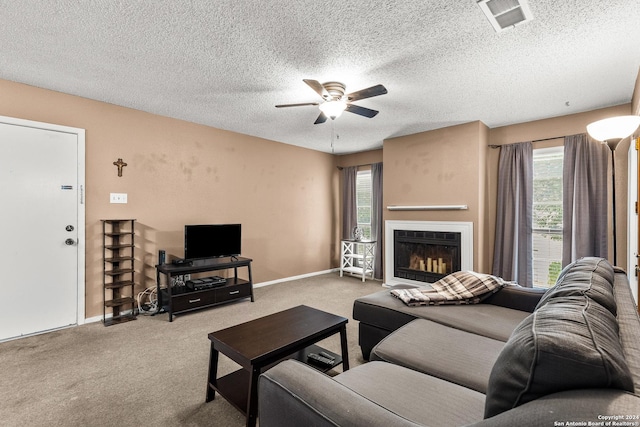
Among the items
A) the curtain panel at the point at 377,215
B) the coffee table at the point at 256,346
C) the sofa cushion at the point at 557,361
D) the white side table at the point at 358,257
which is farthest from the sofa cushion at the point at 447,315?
the curtain panel at the point at 377,215

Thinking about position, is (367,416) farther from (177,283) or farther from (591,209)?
(591,209)

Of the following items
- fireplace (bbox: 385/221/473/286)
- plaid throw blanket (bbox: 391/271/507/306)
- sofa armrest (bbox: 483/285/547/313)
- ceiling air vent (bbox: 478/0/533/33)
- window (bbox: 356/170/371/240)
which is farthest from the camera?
window (bbox: 356/170/371/240)

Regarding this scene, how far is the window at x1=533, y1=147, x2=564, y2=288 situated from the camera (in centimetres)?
399

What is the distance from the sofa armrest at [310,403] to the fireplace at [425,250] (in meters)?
3.74

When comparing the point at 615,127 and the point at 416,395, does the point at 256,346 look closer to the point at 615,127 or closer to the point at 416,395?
the point at 416,395

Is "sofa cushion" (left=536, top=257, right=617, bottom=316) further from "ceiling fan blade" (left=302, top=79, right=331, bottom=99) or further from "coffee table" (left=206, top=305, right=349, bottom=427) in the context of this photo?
"ceiling fan blade" (left=302, top=79, right=331, bottom=99)

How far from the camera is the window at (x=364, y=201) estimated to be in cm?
623

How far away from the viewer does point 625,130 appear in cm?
223

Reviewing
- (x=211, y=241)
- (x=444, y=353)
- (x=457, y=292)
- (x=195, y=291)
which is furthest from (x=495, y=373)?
(x=211, y=241)

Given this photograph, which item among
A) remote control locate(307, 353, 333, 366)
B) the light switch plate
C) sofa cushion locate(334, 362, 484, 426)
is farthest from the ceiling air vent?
the light switch plate

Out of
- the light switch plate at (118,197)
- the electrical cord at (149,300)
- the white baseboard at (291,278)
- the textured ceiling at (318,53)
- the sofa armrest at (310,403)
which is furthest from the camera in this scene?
the white baseboard at (291,278)

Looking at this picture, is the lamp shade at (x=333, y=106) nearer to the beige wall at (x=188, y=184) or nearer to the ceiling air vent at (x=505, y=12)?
Result: the ceiling air vent at (x=505, y=12)

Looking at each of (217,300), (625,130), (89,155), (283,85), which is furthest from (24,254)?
(625,130)

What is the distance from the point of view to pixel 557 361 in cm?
69
